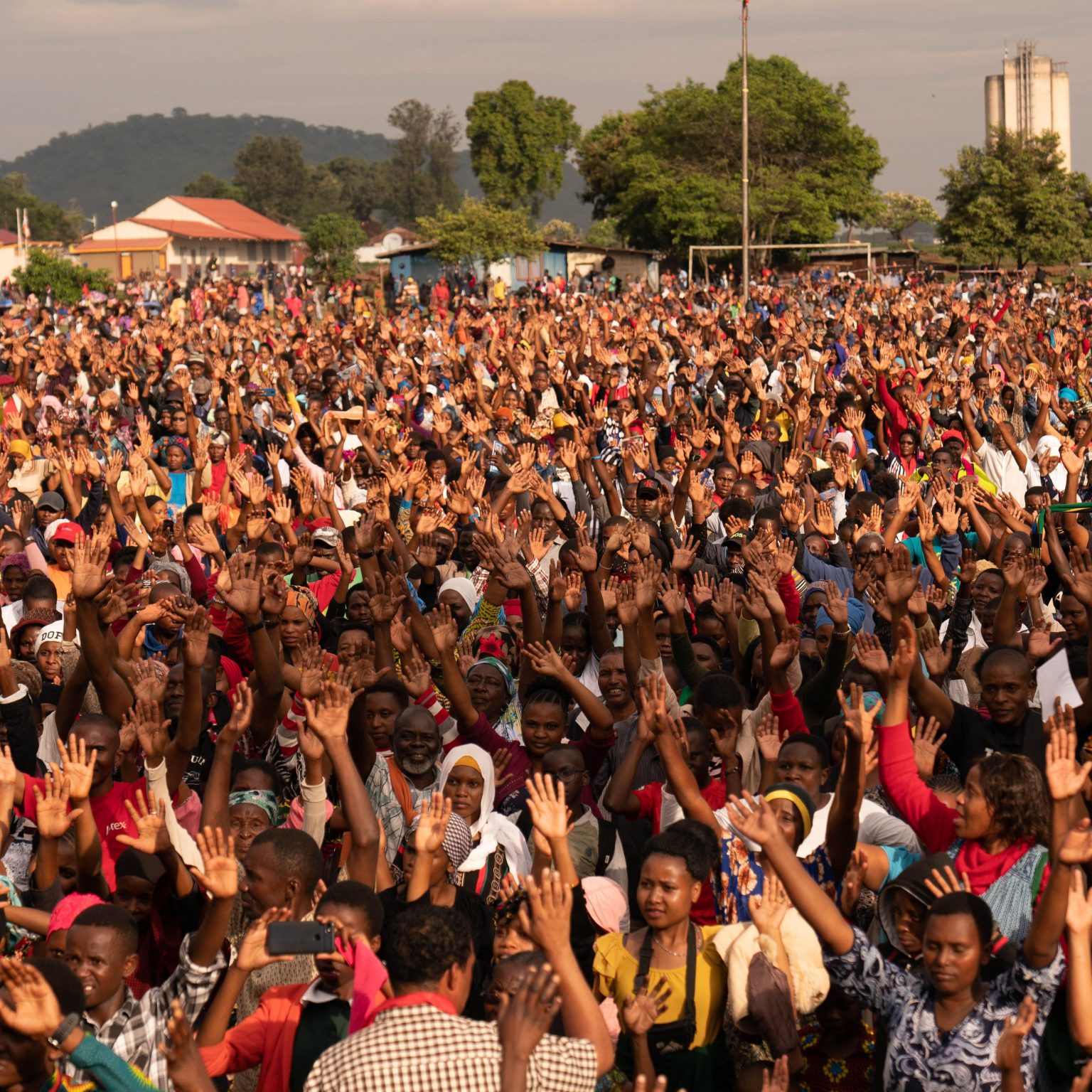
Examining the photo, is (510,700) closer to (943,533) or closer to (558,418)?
(943,533)

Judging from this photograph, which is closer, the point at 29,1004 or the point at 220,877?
the point at 29,1004

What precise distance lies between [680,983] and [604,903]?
0.50m

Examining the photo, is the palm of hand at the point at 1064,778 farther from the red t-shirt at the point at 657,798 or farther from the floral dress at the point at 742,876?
the red t-shirt at the point at 657,798

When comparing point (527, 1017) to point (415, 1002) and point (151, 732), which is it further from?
point (151, 732)

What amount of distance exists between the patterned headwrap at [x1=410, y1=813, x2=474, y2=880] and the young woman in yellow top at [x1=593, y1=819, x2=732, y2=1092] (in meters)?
0.54

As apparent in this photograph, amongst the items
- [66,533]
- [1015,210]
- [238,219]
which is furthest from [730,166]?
[238,219]

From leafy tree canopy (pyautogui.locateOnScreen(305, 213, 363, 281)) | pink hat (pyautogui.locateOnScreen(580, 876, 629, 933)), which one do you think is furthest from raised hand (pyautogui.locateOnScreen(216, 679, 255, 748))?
leafy tree canopy (pyautogui.locateOnScreen(305, 213, 363, 281))

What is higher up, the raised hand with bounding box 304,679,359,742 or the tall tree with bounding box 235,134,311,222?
the tall tree with bounding box 235,134,311,222

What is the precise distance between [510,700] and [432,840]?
2.37 m

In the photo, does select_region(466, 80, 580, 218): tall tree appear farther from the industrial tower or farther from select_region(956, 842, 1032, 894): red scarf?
select_region(956, 842, 1032, 894): red scarf

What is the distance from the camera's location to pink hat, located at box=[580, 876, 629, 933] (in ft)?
14.1

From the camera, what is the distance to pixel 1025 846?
4008mm

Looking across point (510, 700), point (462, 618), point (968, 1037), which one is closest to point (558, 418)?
point (462, 618)

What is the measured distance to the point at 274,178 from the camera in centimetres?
12750
